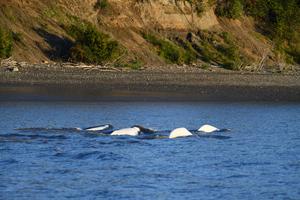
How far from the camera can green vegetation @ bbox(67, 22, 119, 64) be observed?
121 ft

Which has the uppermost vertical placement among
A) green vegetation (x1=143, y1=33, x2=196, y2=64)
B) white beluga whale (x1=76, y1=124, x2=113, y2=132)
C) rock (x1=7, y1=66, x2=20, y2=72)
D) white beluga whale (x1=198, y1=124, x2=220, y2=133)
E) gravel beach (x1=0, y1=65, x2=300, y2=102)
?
green vegetation (x1=143, y1=33, x2=196, y2=64)

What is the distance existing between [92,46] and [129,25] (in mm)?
6227

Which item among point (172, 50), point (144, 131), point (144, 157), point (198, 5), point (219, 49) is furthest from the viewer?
point (198, 5)

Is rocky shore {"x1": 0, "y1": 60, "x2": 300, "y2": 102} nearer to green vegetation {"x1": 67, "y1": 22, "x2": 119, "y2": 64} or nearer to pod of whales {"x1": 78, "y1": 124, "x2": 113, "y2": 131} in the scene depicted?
green vegetation {"x1": 67, "y1": 22, "x2": 119, "y2": 64}

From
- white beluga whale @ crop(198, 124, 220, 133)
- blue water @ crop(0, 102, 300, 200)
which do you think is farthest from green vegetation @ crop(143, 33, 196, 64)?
white beluga whale @ crop(198, 124, 220, 133)

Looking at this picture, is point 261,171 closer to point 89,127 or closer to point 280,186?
point 280,186

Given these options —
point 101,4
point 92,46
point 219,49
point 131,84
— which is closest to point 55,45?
point 92,46

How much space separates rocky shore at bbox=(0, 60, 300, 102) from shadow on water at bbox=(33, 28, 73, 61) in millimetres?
1457

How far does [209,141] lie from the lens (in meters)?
19.0

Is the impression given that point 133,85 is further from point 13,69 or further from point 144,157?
point 144,157

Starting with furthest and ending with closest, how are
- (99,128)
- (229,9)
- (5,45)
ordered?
(229,9), (5,45), (99,128)

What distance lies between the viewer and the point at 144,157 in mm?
16500

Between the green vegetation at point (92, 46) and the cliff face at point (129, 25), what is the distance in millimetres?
691

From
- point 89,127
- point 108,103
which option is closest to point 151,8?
point 108,103
